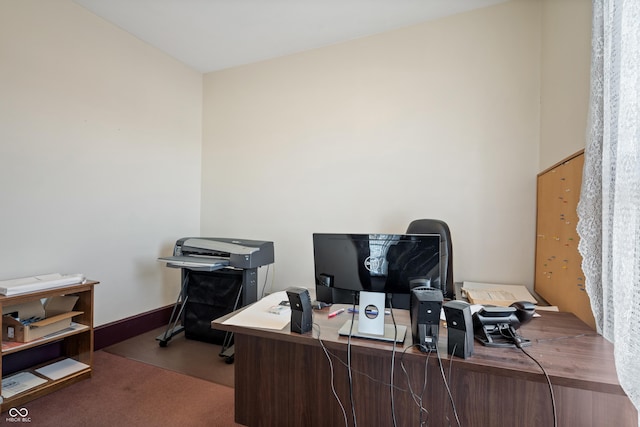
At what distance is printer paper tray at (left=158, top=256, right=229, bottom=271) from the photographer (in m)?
2.42

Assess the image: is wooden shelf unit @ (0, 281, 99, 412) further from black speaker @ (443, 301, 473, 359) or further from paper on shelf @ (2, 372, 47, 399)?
black speaker @ (443, 301, 473, 359)

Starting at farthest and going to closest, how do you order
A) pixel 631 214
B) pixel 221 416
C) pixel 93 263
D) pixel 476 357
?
pixel 93 263, pixel 221 416, pixel 476 357, pixel 631 214

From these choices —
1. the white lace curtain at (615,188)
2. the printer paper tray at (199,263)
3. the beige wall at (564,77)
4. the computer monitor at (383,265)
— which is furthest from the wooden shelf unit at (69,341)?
the beige wall at (564,77)

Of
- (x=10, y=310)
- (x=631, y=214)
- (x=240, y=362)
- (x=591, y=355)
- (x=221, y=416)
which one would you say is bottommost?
(x=221, y=416)

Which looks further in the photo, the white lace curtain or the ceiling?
the ceiling

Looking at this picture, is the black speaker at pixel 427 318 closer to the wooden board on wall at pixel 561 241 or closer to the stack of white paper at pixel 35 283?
the wooden board on wall at pixel 561 241

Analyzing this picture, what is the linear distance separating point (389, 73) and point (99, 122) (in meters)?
2.64

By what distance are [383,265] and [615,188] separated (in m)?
0.76

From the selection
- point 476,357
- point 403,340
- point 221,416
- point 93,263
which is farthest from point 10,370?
point 476,357

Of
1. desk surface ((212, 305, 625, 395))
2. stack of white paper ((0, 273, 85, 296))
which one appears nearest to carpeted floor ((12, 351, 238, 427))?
stack of white paper ((0, 273, 85, 296))

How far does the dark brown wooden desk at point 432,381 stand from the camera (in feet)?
3.22

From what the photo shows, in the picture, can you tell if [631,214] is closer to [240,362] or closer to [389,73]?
[240,362]

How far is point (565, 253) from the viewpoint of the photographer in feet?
5.30
